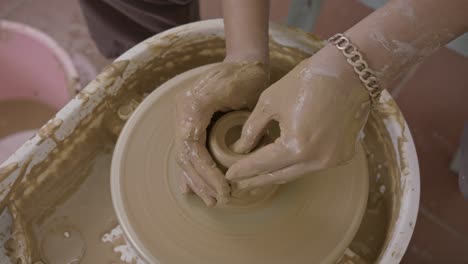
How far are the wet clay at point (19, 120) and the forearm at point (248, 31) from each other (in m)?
1.15

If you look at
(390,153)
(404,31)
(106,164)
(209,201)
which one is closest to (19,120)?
(106,164)

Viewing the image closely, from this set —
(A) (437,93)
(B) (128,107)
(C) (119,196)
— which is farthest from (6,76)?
(A) (437,93)

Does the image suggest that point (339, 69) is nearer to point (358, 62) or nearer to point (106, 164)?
point (358, 62)

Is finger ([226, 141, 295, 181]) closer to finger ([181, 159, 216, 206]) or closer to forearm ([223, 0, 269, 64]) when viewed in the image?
finger ([181, 159, 216, 206])

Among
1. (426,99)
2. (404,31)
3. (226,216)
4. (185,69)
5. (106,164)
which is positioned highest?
(404,31)

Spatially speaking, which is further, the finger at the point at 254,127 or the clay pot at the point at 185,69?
the clay pot at the point at 185,69

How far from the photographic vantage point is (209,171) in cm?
105

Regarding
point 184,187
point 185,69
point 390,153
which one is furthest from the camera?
point 185,69

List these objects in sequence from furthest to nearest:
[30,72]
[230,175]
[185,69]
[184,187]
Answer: [30,72], [185,69], [184,187], [230,175]

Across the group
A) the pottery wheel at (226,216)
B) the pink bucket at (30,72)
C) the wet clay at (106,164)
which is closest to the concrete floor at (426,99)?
the pink bucket at (30,72)

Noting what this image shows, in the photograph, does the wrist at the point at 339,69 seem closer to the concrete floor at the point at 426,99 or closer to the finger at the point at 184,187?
the finger at the point at 184,187

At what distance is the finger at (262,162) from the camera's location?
938mm

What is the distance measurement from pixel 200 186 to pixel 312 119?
0.32 meters

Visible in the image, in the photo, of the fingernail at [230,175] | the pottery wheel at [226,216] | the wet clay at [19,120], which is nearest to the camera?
the fingernail at [230,175]
